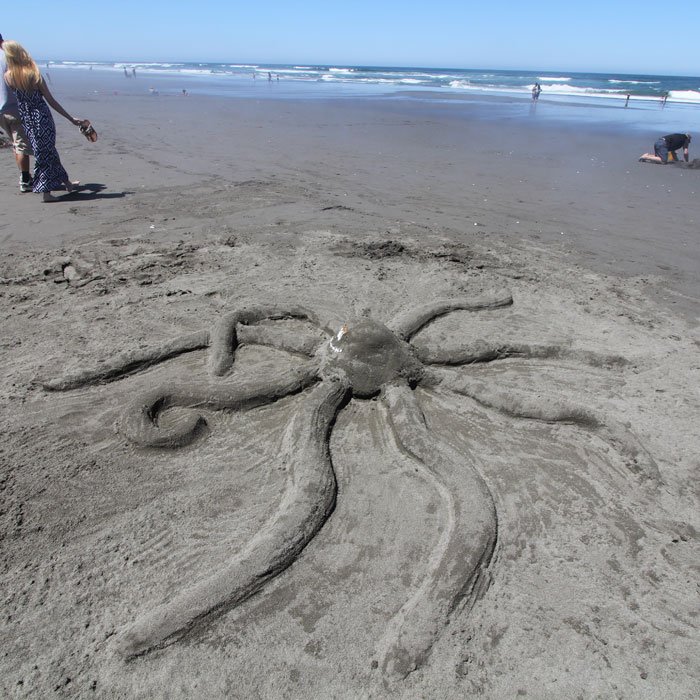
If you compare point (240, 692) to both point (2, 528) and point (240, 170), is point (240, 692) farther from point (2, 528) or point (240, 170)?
point (240, 170)

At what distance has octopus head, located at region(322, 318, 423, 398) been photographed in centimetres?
392

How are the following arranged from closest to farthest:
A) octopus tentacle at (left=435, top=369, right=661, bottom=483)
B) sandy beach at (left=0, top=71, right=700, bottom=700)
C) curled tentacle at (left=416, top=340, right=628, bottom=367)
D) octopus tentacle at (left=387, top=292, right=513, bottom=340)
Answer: sandy beach at (left=0, top=71, right=700, bottom=700) → octopus tentacle at (left=435, top=369, right=661, bottom=483) → curled tentacle at (left=416, top=340, right=628, bottom=367) → octopus tentacle at (left=387, top=292, right=513, bottom=340)

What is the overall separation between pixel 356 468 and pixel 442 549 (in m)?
0.80

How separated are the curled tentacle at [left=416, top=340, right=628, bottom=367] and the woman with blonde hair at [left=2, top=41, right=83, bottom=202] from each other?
22.2 ft

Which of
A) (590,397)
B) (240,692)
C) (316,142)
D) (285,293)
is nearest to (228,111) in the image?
(316,142)

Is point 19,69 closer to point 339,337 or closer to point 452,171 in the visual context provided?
point 339,337

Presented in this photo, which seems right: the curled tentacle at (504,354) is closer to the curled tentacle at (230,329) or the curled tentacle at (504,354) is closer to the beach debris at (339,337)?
the beach debris at (339,337)

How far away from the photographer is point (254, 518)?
115 inches

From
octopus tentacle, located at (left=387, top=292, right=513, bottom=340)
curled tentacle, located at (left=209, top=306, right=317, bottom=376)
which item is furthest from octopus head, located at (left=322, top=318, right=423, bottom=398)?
curled tentacle, located at (left=209, top=306, right=317, bottom=376)

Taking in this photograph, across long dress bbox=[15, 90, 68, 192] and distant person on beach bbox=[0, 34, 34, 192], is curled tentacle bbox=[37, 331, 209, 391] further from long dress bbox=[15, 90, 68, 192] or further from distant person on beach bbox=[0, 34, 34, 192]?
distant person on beach bbox=[0, 34, 34, 192]

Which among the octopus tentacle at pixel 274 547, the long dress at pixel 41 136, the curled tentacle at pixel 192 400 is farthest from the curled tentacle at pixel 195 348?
the long dress at pixel 41 136

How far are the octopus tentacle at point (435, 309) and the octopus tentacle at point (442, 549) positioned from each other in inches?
47.5

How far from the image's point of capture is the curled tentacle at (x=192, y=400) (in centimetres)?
340

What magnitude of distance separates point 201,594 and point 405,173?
1042 cm
